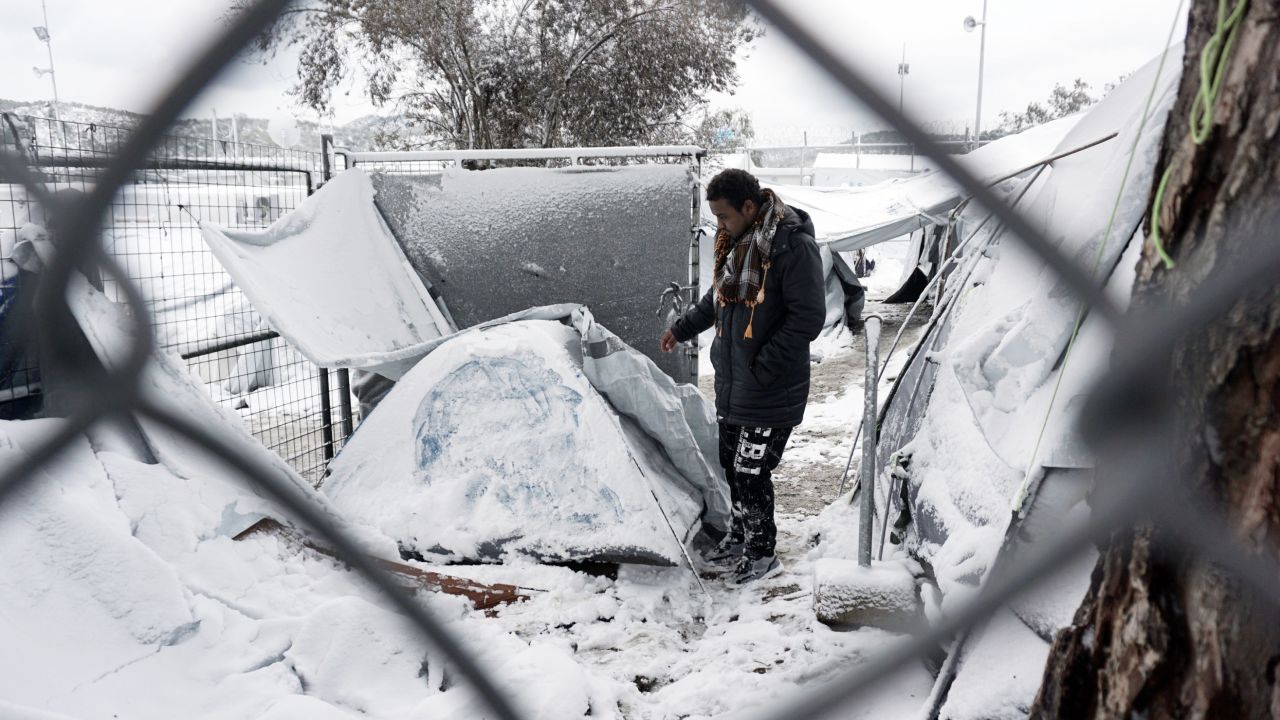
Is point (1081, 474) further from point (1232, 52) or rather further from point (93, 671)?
point (93, 671)

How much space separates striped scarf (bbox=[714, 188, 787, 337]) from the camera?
2934 mm

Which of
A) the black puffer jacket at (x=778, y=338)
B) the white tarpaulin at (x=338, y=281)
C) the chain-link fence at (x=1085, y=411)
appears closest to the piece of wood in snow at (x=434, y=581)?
the white tarpaulin at (x=338, y=281)

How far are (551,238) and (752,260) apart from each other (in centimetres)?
149

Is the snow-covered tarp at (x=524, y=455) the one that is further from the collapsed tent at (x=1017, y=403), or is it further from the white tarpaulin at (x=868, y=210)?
the white tarpaulin at (x=868, y=210)

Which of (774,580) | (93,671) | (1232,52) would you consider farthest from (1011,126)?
(774,580)

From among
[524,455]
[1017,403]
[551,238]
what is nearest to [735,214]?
[524,455]

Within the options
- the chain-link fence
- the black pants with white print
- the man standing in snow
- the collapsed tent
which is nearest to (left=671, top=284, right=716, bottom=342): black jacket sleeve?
the man standing in snow

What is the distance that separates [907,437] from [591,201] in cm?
197

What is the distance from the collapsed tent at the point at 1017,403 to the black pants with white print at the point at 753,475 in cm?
45

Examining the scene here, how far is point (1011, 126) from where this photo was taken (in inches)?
37.0

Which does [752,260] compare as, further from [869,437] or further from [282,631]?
[282,631]

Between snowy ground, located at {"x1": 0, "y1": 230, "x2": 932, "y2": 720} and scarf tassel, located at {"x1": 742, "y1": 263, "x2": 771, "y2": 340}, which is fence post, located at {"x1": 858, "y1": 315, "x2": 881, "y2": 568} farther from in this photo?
scarf tassel, located at {"x1": 742, "y1": 263, "x2": 771, "y2": 340}

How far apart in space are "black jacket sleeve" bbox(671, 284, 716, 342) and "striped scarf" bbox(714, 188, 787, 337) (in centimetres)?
36

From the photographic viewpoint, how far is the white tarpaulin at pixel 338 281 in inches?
128
